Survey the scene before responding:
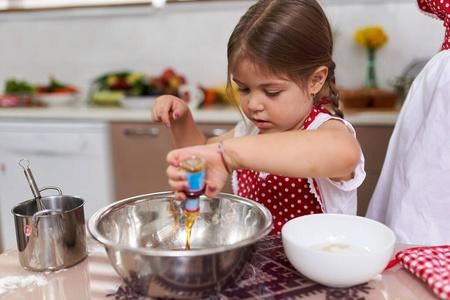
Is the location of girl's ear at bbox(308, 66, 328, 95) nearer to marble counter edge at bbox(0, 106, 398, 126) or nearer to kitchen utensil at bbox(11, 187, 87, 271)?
kitchen utensil at bbox(11, 187, 87, 271)

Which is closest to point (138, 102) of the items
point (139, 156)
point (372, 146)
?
point (139, 156)

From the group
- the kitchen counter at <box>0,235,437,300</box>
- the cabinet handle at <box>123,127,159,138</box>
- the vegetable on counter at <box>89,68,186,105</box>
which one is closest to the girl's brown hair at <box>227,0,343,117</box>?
the kitchen counter at <box>0,235,437,300</box>

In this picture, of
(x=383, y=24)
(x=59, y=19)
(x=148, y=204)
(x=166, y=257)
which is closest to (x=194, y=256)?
(x=166, y=257)

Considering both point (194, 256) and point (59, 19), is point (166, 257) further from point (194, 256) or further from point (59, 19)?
point (59, 19)

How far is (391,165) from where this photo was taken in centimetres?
124

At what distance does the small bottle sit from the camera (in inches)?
26.1

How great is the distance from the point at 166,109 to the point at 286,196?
374 millimetres

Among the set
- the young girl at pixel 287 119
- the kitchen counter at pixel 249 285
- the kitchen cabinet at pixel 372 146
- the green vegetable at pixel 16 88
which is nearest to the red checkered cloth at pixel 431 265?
the kitchen counter at pixel 249 285

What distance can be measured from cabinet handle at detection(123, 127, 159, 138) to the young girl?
3.33ft

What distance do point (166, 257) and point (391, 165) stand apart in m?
0.84

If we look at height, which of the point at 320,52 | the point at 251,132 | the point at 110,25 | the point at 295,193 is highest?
the point at 110,25

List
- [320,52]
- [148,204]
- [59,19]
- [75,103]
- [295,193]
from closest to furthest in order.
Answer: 1. [148,204]
2. [320,52]
3. [295,193]
4. [75,103]
5. [59,19]

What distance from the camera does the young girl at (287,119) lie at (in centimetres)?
73

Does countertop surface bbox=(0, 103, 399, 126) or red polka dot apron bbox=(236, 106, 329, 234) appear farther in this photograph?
countertop surface bbox=(0, 103, 399, 126)
